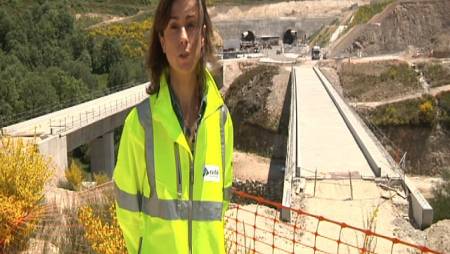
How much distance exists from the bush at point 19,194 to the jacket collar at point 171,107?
12.3ft

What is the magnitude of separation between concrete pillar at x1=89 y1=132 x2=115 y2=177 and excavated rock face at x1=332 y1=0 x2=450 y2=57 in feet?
88.1

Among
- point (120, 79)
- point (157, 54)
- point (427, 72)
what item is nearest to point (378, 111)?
point (427, 72)

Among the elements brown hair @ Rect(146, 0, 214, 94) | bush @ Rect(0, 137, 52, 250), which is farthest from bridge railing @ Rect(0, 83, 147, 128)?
brown hair @ Rect(146, 0, 214, 94)

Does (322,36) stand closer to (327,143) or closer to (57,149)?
(327,143)

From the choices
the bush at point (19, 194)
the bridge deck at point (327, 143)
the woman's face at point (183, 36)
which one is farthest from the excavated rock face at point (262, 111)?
the woman's face at point (183, 36)

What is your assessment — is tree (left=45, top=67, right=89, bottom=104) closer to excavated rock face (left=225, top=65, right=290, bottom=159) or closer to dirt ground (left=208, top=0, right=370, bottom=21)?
excavated rock face (left=225, top=65, right=290, bottom=159)

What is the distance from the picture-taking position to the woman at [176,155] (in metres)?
2.49

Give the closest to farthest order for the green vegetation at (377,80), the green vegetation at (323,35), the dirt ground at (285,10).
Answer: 1. the green vegetation at (377,80)
2. the green vegetation at (323,35)
3. the dirt ground at (285,10)

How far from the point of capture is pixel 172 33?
251 cm

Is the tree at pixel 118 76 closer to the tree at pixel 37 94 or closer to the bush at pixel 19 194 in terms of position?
the tree at pixel 37 94

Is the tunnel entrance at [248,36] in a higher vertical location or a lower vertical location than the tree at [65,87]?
higher

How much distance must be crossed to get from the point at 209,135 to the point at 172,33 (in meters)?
0.48

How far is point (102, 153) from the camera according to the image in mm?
27219

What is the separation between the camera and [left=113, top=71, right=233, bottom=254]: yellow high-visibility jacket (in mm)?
2488
